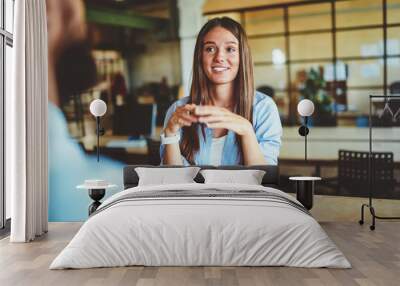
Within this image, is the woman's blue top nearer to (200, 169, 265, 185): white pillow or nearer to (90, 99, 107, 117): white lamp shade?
(200, 169, 265, 185): white pillow

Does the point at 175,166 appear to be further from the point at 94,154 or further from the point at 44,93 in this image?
the point at 44,93

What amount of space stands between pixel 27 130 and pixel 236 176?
2446 millimetres

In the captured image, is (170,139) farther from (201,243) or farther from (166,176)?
(201,243)

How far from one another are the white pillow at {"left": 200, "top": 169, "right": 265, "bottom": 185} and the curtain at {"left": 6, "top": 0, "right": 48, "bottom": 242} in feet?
6.53

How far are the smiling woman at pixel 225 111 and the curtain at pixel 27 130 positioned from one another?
180 cm

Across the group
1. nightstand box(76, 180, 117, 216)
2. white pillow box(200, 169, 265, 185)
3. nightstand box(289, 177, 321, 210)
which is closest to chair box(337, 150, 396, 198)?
nightstand box(289, 177, 321, 210)

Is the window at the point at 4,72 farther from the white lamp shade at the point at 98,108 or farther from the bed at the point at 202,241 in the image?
the bed at the point at 202,241

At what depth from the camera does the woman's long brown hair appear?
7535mm

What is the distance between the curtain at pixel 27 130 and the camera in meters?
6.10

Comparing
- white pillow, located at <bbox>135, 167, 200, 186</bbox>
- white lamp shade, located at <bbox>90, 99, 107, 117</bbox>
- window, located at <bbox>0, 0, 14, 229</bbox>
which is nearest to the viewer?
window, located at <bbox>0, 0, 14, 229</bbox>

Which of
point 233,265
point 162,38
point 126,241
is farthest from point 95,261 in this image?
point 162,38

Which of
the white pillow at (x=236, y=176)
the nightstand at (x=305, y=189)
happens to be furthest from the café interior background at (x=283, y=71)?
the white pillow at (x=236, y=176)

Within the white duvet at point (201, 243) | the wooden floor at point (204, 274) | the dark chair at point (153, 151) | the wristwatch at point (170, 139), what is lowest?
the wooden floor at point (204, 274)

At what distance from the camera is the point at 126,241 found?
470 cm
